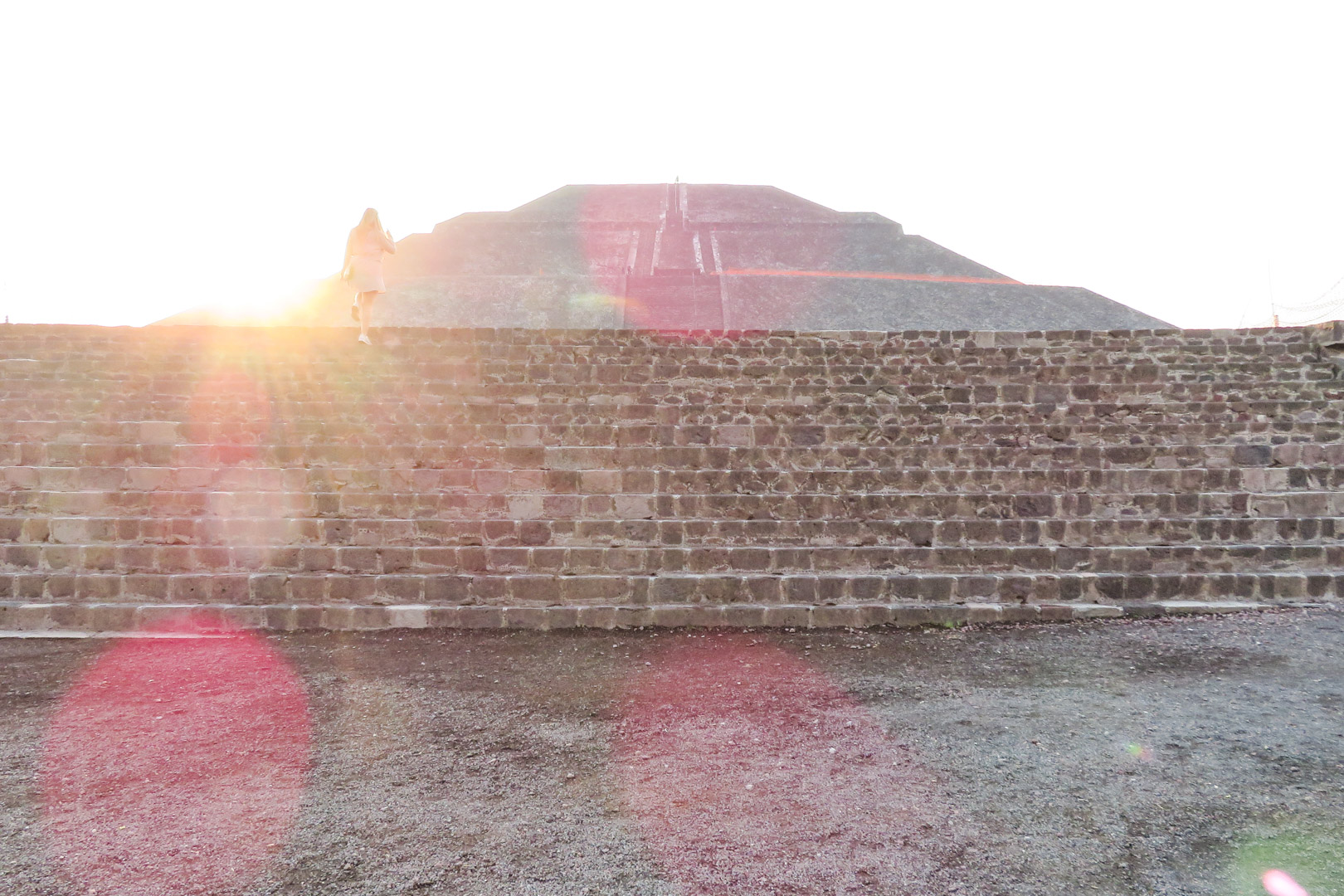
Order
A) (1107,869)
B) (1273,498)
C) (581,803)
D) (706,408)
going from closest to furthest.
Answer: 1. (1107,869)
2. (581,803)
3. (1273,498)
4. (706,408)

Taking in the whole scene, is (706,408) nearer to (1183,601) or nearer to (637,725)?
(637,725)

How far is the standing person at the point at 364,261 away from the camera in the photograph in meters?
8.12

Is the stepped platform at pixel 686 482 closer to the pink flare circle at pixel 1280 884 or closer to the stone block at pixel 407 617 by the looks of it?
the stone block at pixel 407 617

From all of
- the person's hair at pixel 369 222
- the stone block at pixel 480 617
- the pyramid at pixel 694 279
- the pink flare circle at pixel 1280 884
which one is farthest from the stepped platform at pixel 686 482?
the pyramid at pixel 694 279

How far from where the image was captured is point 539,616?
5133mm

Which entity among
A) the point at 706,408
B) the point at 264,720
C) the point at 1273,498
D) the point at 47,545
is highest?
the point at 706,408

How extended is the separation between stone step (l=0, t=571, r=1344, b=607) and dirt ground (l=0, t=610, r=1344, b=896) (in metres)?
0.54

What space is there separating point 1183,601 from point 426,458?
5.72 metres

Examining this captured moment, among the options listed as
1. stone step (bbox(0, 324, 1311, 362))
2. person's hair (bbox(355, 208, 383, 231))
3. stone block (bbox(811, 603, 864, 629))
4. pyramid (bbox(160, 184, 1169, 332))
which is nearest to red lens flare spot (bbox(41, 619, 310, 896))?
stone block (bbox(811, 603, 864, 629))

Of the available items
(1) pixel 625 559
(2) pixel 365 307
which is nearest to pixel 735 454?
(1) pixel 625 559

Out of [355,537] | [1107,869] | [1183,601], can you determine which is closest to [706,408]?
[355,537]

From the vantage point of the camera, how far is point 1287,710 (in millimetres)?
3502

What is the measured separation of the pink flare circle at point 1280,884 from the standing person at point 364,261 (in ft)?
26.9

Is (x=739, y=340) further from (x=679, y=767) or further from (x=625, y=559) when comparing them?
(x=679, y=767)
